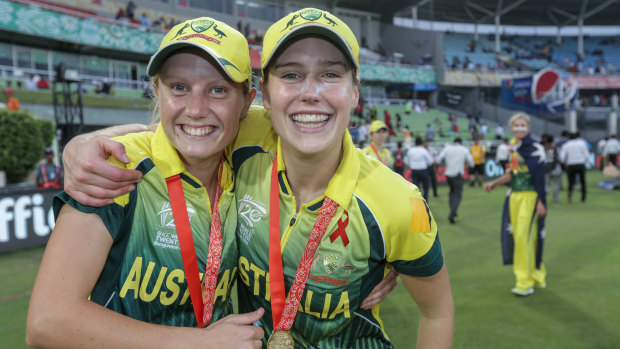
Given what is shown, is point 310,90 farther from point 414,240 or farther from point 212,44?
point 414,240

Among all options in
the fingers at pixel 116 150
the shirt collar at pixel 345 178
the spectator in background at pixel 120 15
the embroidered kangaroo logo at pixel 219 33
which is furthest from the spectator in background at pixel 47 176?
the spectator in background at pixel 120 15

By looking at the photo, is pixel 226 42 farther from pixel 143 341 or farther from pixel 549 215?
pixel 549 215

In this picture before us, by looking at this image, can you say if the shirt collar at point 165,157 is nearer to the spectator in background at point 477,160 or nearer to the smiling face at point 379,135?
the smiling face at point 379,135

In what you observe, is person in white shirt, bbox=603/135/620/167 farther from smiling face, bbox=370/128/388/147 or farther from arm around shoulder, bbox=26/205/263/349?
arm around shoulder, bbox=26/205/263/349

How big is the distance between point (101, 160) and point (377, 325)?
1.43 meters

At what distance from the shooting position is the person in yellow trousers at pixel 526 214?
214 inches

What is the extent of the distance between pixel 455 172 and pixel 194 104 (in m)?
9.52

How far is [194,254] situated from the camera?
1775mm

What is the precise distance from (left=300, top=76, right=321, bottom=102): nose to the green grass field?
121 inches

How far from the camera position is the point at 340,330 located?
1.96m

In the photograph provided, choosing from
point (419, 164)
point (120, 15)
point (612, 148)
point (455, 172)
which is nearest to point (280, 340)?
point (455, 172)


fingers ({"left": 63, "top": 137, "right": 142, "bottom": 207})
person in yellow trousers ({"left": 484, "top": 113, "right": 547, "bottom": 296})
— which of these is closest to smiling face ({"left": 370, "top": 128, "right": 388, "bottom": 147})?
person in yellow trousers ({"left": 484, "top": 113, "right": 547, "bottom": 296})

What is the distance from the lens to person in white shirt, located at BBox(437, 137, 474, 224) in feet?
32.7

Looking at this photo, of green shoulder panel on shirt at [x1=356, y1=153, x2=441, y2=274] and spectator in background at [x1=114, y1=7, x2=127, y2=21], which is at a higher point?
spectator in background at [x1=114, y1=7, x2=127, y2=21]
